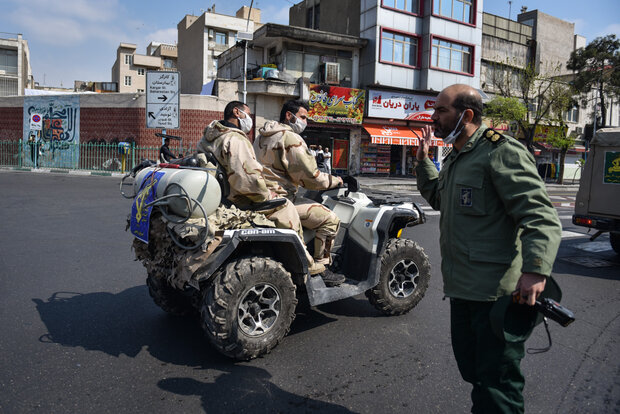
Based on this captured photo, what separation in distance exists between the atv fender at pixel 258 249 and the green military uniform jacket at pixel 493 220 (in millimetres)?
1423

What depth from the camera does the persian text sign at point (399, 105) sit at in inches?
1077

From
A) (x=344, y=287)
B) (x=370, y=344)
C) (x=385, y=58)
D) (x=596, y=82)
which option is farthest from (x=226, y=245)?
(x=596, y=82)

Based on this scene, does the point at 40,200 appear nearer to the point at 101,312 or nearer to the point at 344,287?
the point at 101,312

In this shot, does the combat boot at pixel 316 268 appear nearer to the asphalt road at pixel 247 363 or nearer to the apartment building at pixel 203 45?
the asphalt road at pixel 247 363

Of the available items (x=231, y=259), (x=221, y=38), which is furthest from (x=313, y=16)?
(x=231, y=259)

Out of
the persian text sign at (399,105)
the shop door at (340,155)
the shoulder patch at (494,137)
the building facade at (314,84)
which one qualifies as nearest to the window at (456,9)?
the persian text sign at (399,105)

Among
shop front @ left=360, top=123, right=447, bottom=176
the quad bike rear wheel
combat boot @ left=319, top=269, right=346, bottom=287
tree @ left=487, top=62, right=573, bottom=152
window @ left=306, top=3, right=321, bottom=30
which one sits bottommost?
the quad bike rear wheel

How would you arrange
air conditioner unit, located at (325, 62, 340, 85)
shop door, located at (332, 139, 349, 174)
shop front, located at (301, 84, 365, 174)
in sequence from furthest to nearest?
shop door, located at (332, 139, 349, 174) < air conditioner unit, located at (325, 62, 340, 85) < shop front, located at (301, 84, 365, 174)

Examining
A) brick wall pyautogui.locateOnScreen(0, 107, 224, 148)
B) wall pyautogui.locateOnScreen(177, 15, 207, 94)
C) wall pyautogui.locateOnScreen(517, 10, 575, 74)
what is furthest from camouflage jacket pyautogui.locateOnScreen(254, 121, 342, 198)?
wall pyautogui.locateOnScreen(517, 10, 575, 74)

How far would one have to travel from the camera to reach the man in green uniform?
202cm

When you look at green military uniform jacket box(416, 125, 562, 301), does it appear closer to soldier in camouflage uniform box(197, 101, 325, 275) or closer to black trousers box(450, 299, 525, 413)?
black trousers box(450, 299, 525, 413)

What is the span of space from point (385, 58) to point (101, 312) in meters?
25.9

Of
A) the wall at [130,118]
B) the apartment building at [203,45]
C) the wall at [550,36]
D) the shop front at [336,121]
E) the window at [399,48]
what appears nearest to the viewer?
the wall at [130,118]

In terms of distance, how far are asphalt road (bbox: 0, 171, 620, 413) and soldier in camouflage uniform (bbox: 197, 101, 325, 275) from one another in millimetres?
897
